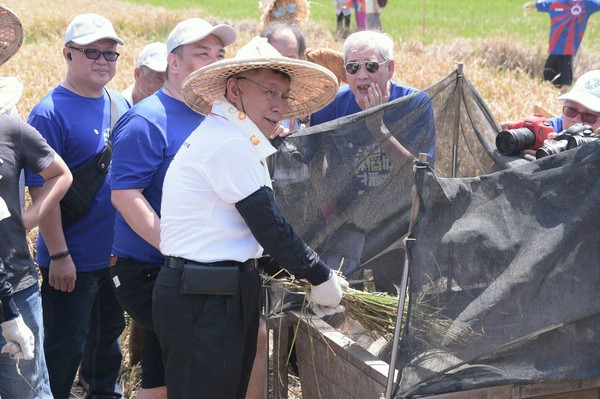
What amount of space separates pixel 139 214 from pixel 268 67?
2.73 feet

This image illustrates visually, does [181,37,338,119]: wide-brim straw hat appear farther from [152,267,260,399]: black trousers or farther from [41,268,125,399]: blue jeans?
[41,268,125,399]: blue jeans

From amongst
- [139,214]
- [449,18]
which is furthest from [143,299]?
[449,18]

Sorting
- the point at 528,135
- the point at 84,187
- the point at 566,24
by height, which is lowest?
the point at 566,24

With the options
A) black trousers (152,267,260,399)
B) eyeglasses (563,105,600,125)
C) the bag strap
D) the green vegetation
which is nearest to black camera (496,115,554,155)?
eyeglasses (563,105,600,125)

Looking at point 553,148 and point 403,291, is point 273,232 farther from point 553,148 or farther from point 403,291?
point 553,148

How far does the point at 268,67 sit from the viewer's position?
3.28 m

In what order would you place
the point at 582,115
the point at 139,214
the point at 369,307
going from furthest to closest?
the point at 582,115 → the point at 369,307 → the point at 139,214

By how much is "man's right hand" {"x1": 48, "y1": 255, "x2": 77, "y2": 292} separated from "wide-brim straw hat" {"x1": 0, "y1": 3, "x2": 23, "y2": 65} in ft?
3.29

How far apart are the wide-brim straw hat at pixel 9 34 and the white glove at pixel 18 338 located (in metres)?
1.18

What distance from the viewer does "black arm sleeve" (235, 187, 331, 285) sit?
3.07 meters

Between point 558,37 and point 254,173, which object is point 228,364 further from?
point 558,37

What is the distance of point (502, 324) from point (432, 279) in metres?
0.29

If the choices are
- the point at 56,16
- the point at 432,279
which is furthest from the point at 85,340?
the point at 56,16

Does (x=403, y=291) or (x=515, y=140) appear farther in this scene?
(x=515, y=140)
